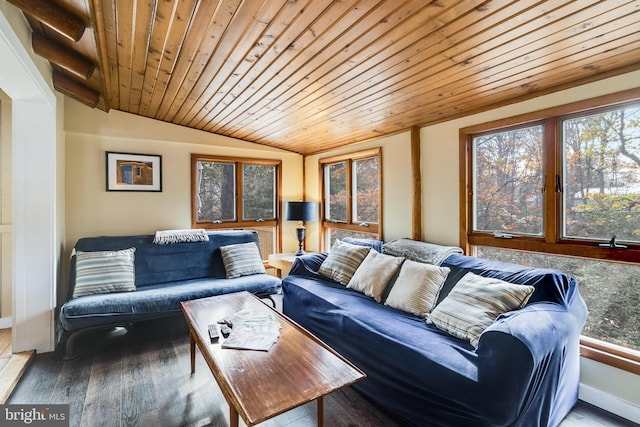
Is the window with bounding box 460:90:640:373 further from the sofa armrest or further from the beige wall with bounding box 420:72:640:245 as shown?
the sofa armrest

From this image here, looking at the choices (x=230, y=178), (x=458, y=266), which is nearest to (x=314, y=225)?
(x=230, y=178)

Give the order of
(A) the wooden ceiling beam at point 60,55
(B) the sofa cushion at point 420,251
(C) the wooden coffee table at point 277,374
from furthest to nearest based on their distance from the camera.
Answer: (B) the sofa cushion at point 420,251 < (A) the wooden ceiling beam at point 60,55 < (C) the wooden coffee table at point 277,374

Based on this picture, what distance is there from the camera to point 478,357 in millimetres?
1570

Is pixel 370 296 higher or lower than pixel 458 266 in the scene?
lower

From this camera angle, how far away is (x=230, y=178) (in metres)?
4.41

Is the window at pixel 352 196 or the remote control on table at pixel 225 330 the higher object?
the window at pixel 352 196

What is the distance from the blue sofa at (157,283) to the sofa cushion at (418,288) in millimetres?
1444

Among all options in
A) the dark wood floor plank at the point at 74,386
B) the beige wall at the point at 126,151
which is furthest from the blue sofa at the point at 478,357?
the beige wall at the point at 126,151

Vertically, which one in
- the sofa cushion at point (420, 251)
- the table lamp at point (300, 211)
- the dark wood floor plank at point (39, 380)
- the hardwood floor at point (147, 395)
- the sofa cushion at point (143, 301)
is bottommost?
the hardwood floor at point (147, 395)

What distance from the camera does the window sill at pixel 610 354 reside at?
1876mm

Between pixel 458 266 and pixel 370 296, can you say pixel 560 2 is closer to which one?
pixel 458 266

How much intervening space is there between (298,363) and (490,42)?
198 centimetres

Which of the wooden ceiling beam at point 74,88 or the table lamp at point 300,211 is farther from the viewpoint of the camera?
the table lamp at point 300,211

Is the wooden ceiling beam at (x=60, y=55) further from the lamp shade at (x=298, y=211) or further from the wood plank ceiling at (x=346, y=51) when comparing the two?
the lamp shade at (x=298, y=211)
